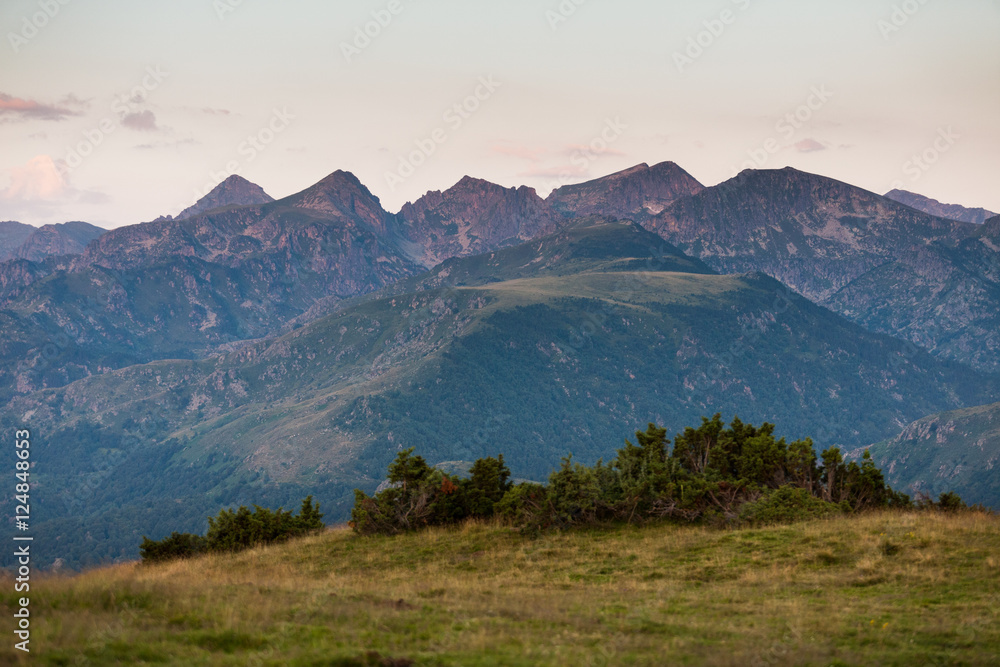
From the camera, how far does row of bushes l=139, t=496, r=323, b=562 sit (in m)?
46.6

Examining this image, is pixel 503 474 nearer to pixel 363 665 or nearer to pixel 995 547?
pixel 995 547

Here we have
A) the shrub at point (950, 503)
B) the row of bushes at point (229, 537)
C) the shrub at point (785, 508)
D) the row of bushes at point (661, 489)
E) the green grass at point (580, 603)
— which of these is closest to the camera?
the green grass at point (580, 603)

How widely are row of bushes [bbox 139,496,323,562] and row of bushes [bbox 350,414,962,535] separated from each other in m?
5.43

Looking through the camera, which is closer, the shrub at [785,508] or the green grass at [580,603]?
the green grass at [580,603]

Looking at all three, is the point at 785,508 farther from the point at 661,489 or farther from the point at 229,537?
the point at 229,537

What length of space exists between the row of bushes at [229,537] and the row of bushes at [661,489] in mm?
5427

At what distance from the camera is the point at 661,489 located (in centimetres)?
4466

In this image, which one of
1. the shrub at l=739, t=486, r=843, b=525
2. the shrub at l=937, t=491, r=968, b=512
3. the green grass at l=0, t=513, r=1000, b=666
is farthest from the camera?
the shrub at l=937, t=491, r=968, b=512

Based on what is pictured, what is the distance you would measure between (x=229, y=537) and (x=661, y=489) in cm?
2598

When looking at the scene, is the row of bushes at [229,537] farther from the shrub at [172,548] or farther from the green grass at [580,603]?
the green grass at [580,603]

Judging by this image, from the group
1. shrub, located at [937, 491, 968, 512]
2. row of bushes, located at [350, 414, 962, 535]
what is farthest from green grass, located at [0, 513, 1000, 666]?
shrub, located at [937, 491, 968, 512]

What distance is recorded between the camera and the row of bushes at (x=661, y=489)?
141ft

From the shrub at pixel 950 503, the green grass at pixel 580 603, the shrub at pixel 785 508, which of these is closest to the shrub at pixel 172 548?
the green grass at pixel 580 603

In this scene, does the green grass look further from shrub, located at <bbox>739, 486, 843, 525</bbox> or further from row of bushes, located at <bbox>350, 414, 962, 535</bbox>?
row of bushes, located at <bbox>350, 414, 962, 535</bbox>
